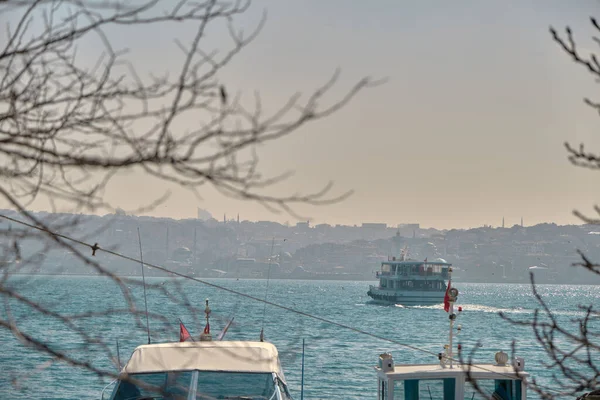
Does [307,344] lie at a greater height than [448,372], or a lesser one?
lesser

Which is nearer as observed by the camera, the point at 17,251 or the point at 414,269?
the point at 17,251

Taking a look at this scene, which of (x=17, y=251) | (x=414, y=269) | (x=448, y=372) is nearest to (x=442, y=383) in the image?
(x=448, y=372)

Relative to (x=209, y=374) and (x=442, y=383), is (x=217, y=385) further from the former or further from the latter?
(x=442, y=383)

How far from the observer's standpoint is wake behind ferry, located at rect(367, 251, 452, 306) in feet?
335

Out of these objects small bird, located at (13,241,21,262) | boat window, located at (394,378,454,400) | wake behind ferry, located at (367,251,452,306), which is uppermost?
wake behind ferry, located at (367,251,452,306)

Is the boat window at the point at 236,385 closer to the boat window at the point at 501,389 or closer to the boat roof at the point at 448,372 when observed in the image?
the boat roof at the point at 448,372

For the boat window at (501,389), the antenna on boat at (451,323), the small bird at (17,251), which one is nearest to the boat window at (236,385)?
the antenna on boat at (451,323)

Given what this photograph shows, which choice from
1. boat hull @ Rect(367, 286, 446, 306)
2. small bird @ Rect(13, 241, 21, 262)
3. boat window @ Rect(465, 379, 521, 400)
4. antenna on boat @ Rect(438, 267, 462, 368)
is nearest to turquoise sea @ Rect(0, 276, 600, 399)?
small bird @ Rect(13, 241, 21, 262)

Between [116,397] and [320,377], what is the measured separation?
28631mm

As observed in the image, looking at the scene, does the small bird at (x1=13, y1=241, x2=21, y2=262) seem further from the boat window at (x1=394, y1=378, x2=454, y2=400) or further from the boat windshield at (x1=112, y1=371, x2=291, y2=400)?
the boat window at (x1=394, y1=378, x2=454, y2=400)

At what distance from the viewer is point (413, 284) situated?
340ft

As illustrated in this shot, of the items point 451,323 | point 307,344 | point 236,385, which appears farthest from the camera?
point 307,344

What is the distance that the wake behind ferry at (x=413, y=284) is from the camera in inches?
4016

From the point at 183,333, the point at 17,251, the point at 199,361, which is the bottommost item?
the point at 199,361
